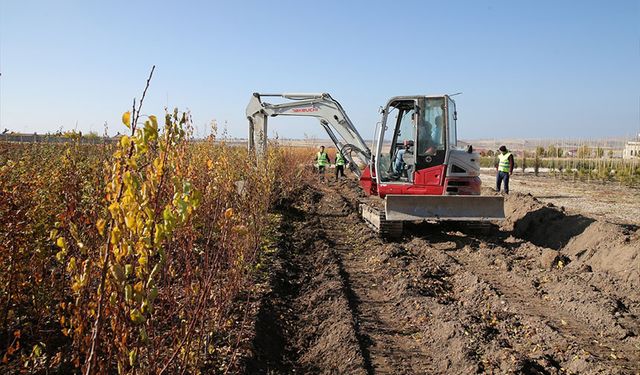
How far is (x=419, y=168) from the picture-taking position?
9.40 metres

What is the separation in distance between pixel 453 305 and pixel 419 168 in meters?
4.22

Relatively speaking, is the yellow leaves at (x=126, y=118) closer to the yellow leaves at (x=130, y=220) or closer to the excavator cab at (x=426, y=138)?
the yellow leaves at (x=130, y=220)

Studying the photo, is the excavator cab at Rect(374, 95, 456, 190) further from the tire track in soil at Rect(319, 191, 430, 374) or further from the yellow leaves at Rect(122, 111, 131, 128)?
the yellow leaves at Rect(122, 111, 131, 128)

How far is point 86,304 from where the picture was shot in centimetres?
273

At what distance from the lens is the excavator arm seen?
1102 cm

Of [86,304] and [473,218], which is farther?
[473,218]

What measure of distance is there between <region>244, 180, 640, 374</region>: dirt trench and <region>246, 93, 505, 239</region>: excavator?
547 millimetres

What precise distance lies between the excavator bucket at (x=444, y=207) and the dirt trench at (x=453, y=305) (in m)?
0.49

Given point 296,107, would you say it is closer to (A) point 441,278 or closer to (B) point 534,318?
(A) point 441,278

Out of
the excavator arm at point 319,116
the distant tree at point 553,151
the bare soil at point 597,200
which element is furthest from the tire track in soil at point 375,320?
the distant tree at point 553,151

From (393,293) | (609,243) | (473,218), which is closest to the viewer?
(393,293)

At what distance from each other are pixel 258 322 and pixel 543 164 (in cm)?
3433

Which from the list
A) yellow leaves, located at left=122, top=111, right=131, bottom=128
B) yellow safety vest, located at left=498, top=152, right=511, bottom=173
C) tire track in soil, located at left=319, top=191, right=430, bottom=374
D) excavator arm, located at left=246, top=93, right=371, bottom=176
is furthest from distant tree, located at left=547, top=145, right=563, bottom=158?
yellow leaves, located at left=122, top=111, right=131, bottom=128

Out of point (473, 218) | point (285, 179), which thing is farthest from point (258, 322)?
point (285, 179)
